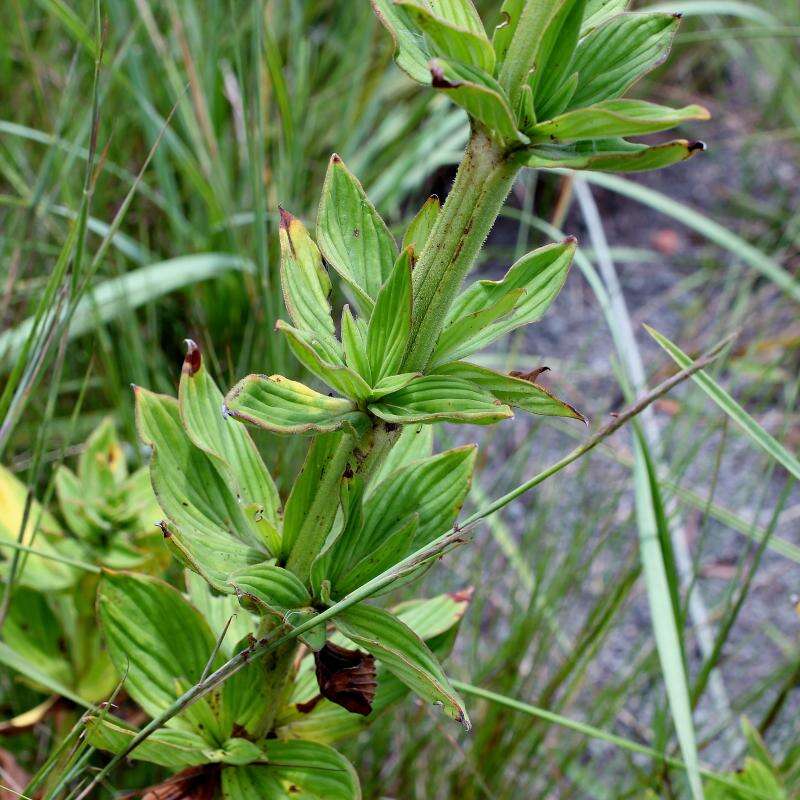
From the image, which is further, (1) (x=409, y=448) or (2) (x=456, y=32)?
(1) (x=409, y=448)

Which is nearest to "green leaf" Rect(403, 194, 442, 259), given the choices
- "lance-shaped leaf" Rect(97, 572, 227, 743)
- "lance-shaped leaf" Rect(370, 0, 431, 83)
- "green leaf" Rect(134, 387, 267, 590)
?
"lance-shaped leaf" Rect(370, 0, 431, 83)

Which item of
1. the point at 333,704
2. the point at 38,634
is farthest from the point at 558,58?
the point at 38,634

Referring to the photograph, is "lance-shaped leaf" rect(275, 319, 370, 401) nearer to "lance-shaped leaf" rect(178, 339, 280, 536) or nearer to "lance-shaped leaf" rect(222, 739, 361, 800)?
"lance-shaped leaf" rect(178, 339, 280, 536)

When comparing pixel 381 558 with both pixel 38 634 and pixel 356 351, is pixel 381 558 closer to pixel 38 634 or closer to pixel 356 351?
pixel 356 351

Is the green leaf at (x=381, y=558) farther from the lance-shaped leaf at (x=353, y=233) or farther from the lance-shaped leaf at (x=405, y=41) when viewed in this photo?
the lance-shaped leaf at (x=405, y=41)

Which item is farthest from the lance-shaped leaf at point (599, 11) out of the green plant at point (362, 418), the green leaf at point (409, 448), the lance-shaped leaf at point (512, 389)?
the green leaf at point (409, 448)

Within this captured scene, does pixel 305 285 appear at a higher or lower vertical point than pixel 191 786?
higher
